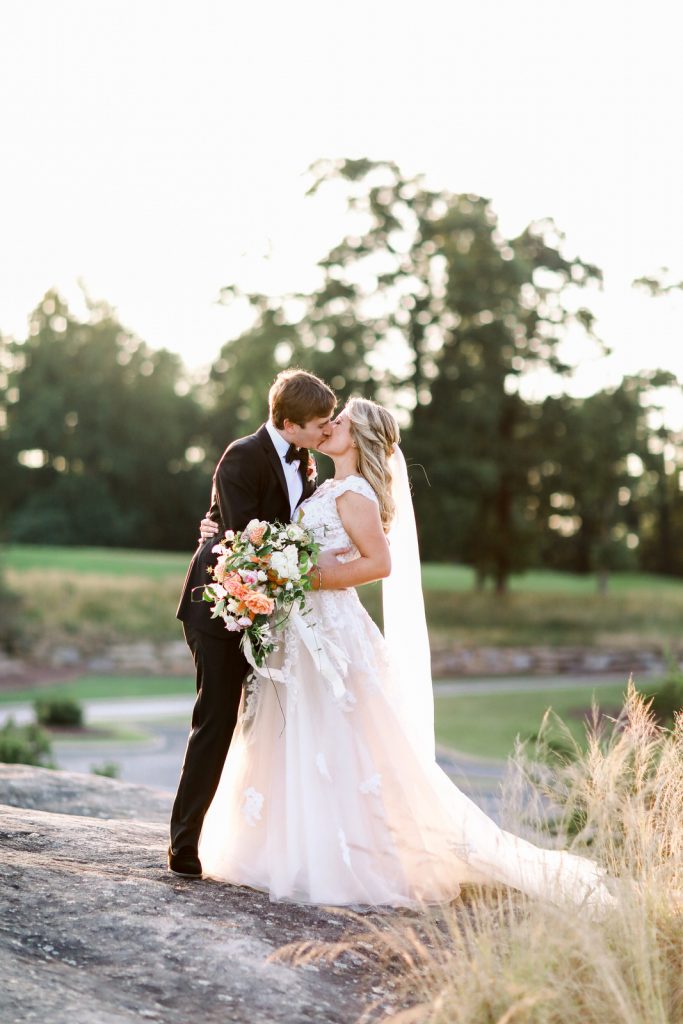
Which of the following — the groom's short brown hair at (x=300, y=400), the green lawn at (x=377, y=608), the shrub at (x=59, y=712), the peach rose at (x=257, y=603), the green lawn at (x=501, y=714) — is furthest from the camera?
the green lawn at (x=377, y=608)

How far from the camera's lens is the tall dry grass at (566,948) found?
3.67 metres

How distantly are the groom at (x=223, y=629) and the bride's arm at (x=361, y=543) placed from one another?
323 millimetres

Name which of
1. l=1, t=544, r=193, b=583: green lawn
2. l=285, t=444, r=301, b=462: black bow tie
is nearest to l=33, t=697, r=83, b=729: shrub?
l=285, t=444, r=301, b=462: black bow tie

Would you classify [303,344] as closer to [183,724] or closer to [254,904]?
[183,724]

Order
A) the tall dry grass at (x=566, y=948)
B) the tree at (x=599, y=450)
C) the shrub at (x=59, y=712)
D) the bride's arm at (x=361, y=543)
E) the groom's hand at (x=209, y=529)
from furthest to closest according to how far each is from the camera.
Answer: the tree at (x=599, y=450), the shrub at (x=59, y=712), the groom's hand at (x=209, y=529), the bride's arm at (x=361, y=543), the tall dry grass at (x=566, y=948)

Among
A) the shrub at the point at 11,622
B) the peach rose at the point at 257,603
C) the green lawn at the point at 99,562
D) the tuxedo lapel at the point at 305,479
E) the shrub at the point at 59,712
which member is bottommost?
the shrub at the point at 59,712

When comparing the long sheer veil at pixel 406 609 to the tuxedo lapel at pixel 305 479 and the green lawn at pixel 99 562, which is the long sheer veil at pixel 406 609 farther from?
the green lawn at pixel 99 562

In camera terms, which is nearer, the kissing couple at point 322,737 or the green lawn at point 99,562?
the kissing couple at point 322,737

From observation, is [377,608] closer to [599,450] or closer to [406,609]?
[599,450]

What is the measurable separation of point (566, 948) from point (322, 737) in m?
1.66

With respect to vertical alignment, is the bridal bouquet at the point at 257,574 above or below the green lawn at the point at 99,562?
above

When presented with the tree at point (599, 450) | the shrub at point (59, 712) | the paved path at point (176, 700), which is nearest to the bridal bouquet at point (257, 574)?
the paved path at point (176, 700)

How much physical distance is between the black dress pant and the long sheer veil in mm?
896

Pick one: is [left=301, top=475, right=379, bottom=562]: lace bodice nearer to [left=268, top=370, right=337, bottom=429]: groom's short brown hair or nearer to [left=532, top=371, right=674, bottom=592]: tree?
[left=268, top=370, right=337, bottom=429]: groom's short brown hair
